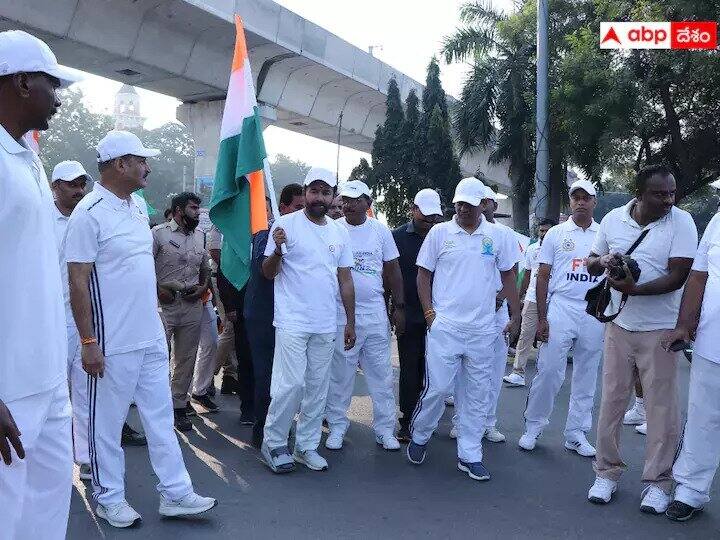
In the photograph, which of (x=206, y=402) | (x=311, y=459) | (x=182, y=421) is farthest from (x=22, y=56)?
(x=206, y=402)

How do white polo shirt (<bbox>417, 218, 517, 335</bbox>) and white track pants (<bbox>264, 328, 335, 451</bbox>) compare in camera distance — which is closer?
white track pants (<bbox>264, 328, 335, 451</bbox>)

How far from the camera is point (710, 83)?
17141 mm

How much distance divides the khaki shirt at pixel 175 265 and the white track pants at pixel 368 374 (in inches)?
56.2

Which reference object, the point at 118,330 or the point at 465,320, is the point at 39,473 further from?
the point at 465,320

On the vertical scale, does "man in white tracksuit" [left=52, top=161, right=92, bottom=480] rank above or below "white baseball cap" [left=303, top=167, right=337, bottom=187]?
below

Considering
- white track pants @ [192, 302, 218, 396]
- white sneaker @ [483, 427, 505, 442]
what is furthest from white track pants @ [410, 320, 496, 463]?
white track pants @ [192, 302, 218, 396]

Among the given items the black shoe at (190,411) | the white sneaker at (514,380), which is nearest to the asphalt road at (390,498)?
the black shoe at (190,411)

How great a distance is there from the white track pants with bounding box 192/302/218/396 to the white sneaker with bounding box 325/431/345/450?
1827mm

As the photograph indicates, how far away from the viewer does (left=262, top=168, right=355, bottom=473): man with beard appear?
16.3ft

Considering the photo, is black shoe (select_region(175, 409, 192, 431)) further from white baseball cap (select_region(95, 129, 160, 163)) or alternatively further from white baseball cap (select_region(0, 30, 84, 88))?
white baseball cap (select_region(0, 30, 84, 88))

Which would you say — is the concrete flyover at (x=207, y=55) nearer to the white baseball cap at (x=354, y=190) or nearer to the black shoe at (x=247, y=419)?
the white baseball cap at (x=354, y=190)

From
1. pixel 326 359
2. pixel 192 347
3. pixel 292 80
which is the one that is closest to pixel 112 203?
pixel 326 359

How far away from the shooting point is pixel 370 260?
233 inches

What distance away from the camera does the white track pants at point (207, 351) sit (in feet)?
23.2
